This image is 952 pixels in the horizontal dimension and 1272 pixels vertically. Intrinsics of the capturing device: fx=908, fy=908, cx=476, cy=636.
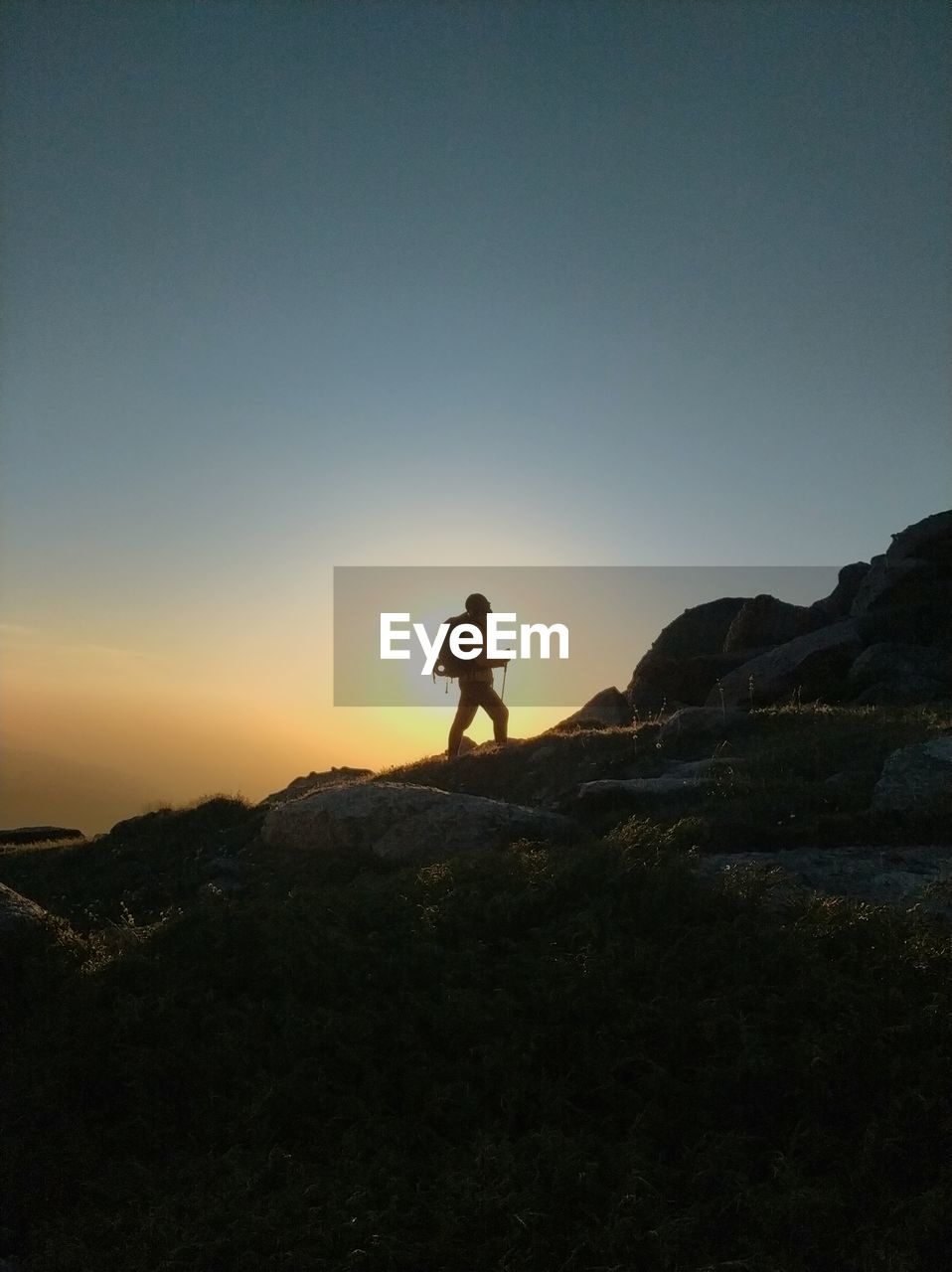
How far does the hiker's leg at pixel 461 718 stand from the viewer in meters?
22.3

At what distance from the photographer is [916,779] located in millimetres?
13320

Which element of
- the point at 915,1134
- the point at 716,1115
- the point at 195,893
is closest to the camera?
the point at 915,1134

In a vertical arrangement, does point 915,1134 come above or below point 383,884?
below

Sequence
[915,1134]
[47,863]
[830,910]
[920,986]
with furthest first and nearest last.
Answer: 1. [47,863]
2. [830,910]
3. [920,986]
4. [915,1134]

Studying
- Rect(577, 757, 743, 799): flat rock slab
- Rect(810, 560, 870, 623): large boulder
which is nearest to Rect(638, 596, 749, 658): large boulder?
Rect(810, 560, 870, 623): large boulder

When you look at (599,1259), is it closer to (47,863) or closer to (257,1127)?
(257,1127)

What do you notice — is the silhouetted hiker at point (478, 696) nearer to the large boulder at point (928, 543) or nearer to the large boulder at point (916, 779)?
the large boulder at point (916, 779)

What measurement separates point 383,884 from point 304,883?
2353mm

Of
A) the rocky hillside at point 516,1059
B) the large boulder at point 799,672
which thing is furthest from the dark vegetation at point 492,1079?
the large boulder at point 799,672

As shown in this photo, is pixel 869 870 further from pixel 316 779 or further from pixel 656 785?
pixel 316 779

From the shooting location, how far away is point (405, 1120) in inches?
278

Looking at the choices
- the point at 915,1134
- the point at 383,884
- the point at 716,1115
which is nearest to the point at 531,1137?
the point at 716,1115

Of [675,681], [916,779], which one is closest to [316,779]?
[675,681]

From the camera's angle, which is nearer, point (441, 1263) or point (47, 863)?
point (441, 1263)
